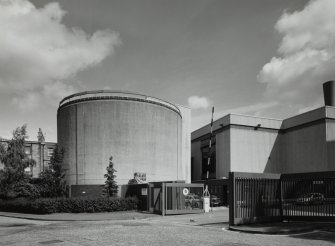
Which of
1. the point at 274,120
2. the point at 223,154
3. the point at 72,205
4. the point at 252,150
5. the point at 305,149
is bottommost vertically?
the point at 72,205

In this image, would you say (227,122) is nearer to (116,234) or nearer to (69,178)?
(69,178)

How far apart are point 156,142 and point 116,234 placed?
3295 cm

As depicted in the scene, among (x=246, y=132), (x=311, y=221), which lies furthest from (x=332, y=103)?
(x=311, y=221)

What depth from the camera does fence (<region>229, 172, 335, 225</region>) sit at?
17875 mm

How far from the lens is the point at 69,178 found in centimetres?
4559

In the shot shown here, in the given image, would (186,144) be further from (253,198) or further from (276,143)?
(253,198)

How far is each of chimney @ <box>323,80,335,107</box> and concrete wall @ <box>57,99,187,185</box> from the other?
32.0 metres

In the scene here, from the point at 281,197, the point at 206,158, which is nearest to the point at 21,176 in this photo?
the point at 281,197

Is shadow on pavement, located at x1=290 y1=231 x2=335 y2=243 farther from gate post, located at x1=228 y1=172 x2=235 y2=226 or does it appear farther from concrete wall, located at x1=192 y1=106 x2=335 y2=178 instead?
concrete wall, located at x1=192 y1=106 x2=335 y2=178

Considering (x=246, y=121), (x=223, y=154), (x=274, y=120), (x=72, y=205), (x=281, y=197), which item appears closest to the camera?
(x=281, y=197)

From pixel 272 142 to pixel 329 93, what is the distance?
1269cm

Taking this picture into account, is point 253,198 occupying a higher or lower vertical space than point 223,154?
lower

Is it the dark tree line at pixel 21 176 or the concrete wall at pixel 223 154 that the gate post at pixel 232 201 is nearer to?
the dark tree line at pixel 21 176

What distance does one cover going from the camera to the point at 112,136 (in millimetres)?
45000
